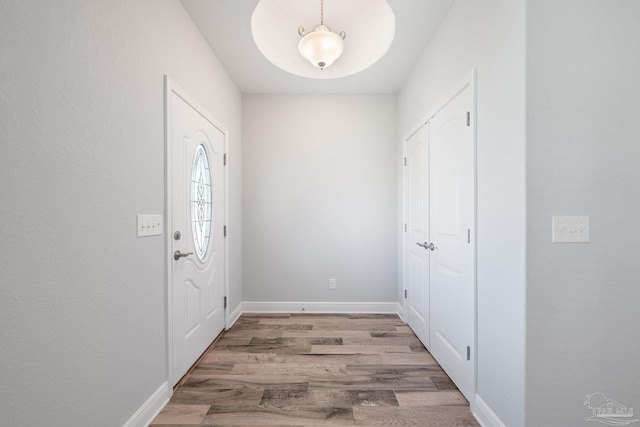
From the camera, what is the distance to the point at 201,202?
2484 millimetres

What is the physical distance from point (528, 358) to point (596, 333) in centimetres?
33

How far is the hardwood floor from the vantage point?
174 cm

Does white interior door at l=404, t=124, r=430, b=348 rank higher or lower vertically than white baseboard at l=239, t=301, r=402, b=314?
higher

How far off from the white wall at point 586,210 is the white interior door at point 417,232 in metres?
1.25

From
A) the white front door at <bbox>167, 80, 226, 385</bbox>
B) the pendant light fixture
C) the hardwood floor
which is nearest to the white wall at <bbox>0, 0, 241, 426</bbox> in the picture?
the white front door at <bbox>167, 80, 226, 385</bbox>

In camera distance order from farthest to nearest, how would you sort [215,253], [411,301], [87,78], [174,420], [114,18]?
1. [411,301]
2. [215,253]
3. [174,420]
4. [114,18]
5. [87,78]

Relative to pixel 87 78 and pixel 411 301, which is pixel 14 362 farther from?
pixel 411 301

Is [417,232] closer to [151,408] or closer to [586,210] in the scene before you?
[586,210]

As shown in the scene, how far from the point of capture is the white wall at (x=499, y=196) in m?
1.37

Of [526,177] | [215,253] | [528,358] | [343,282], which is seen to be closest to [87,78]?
[215,253]

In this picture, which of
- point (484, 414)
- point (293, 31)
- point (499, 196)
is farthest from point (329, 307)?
point (293, 31)

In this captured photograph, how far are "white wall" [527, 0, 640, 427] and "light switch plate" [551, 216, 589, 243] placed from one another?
1.1 inches

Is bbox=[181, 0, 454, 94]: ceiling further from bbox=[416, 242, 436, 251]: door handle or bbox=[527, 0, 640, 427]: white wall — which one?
bbox=[416, 242, 436, 251]: door handle

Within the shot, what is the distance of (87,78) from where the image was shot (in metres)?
1.26
